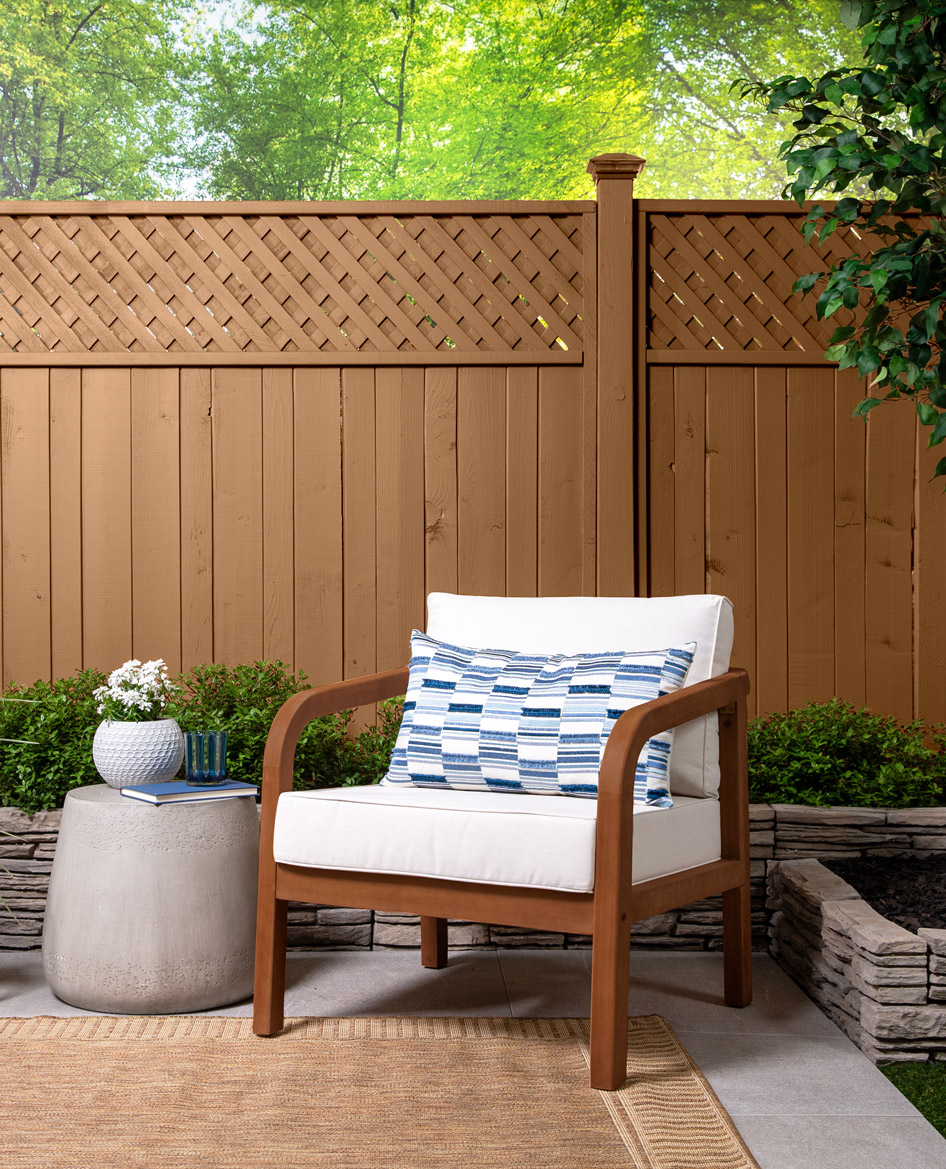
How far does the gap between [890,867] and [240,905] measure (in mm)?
1521

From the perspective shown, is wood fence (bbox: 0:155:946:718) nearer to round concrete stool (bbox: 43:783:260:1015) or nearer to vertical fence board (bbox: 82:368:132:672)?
vertical fence board (bbox: 82:368:132:672)

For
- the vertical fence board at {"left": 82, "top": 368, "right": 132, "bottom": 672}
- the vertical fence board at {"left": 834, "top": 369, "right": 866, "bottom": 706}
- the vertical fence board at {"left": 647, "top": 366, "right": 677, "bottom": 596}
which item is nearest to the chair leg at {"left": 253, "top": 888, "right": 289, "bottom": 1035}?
the vertical fence board at {"left": 82, "top": 368, "right": 132, "bottom": 672}

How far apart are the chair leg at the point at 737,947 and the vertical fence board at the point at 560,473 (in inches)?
44.8

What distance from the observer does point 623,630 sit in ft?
7.84

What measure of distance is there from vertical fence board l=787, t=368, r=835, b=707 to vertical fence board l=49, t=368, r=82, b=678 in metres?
2.06

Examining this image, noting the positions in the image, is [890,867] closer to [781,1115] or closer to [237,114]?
[781,1115]

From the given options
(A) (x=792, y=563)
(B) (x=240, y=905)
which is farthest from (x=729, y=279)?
(B) (x=240, y=905)

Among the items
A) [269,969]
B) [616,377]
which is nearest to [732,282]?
[616,377]

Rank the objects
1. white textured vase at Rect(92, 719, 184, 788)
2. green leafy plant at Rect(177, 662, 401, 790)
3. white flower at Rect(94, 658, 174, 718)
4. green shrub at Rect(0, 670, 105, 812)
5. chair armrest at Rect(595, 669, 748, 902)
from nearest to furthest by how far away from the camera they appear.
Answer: chair armrest at Rect(595, 669, 748, 902), white textured vase at Rect(92, 719, 184, 788), white flower at Rect(94, 658, 174, 718), green shrub at Rect(0, 670, 105, 812), green leafy plant at Rect(177, 662, 401, 790)

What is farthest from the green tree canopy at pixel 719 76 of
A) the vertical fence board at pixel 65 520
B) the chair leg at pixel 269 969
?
the chair leg at pixel 269 969

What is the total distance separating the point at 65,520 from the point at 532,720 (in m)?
1.69

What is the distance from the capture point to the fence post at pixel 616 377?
10.3 ft

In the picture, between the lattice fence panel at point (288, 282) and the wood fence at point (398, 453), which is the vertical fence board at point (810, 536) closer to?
the wood fence at point (398, 453)

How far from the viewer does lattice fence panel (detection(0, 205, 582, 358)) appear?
10.4 ft
